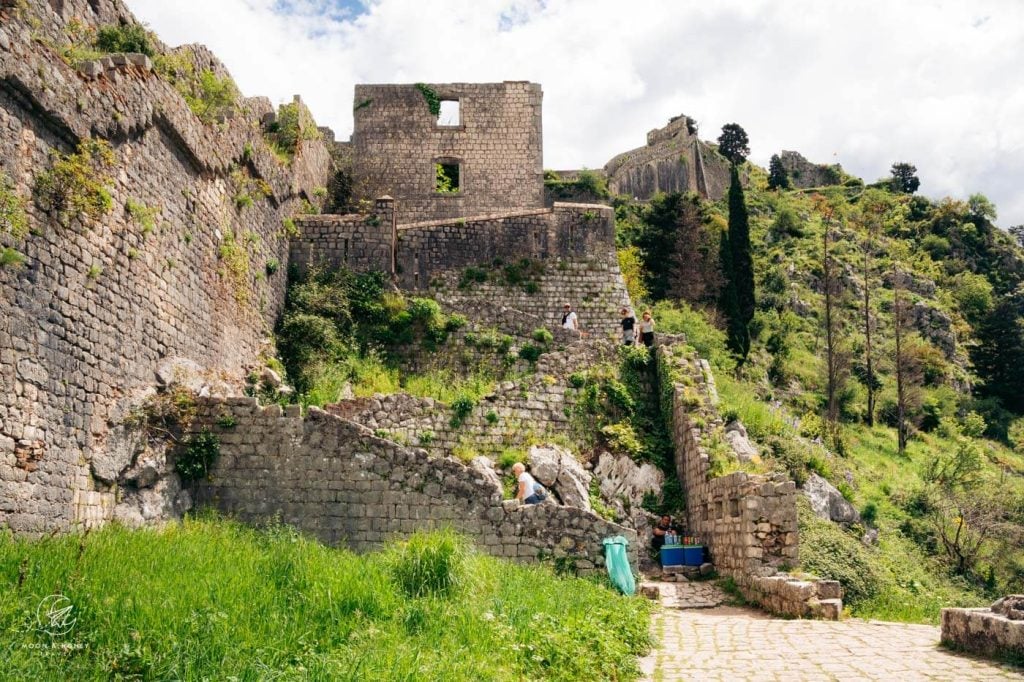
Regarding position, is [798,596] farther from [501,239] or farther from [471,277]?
[501,239]

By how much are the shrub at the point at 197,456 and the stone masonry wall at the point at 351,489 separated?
0.12 m

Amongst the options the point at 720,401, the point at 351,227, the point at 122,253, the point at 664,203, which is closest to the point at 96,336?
the point at 122,253

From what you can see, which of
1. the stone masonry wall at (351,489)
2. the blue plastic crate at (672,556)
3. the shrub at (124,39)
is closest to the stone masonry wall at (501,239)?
the stone masonry wall at (351,489)

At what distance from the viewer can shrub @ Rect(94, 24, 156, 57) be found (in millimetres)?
12484

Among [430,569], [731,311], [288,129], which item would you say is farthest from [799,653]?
[731,311]

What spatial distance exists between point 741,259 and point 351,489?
2678cm

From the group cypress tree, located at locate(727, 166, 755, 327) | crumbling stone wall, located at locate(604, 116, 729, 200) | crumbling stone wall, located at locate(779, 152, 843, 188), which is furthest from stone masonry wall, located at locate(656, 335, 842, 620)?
crumbling stone wall, located at locate(779, 152, 843, 188)

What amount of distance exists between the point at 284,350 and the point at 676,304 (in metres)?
17.4

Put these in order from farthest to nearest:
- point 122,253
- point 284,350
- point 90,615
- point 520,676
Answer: point 284,350
point 122,253
point 520,676
point 90,615

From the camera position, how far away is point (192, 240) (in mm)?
13758

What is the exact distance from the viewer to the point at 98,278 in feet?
35.1

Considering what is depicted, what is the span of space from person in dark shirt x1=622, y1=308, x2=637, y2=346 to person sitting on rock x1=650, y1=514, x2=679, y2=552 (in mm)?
5143

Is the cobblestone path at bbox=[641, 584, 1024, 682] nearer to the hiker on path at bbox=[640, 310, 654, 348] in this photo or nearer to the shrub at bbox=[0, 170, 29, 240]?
the shrub at bbox=[0, 170, 29, 240]

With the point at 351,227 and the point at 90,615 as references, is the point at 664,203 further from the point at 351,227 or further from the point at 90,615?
the point at 90,615
